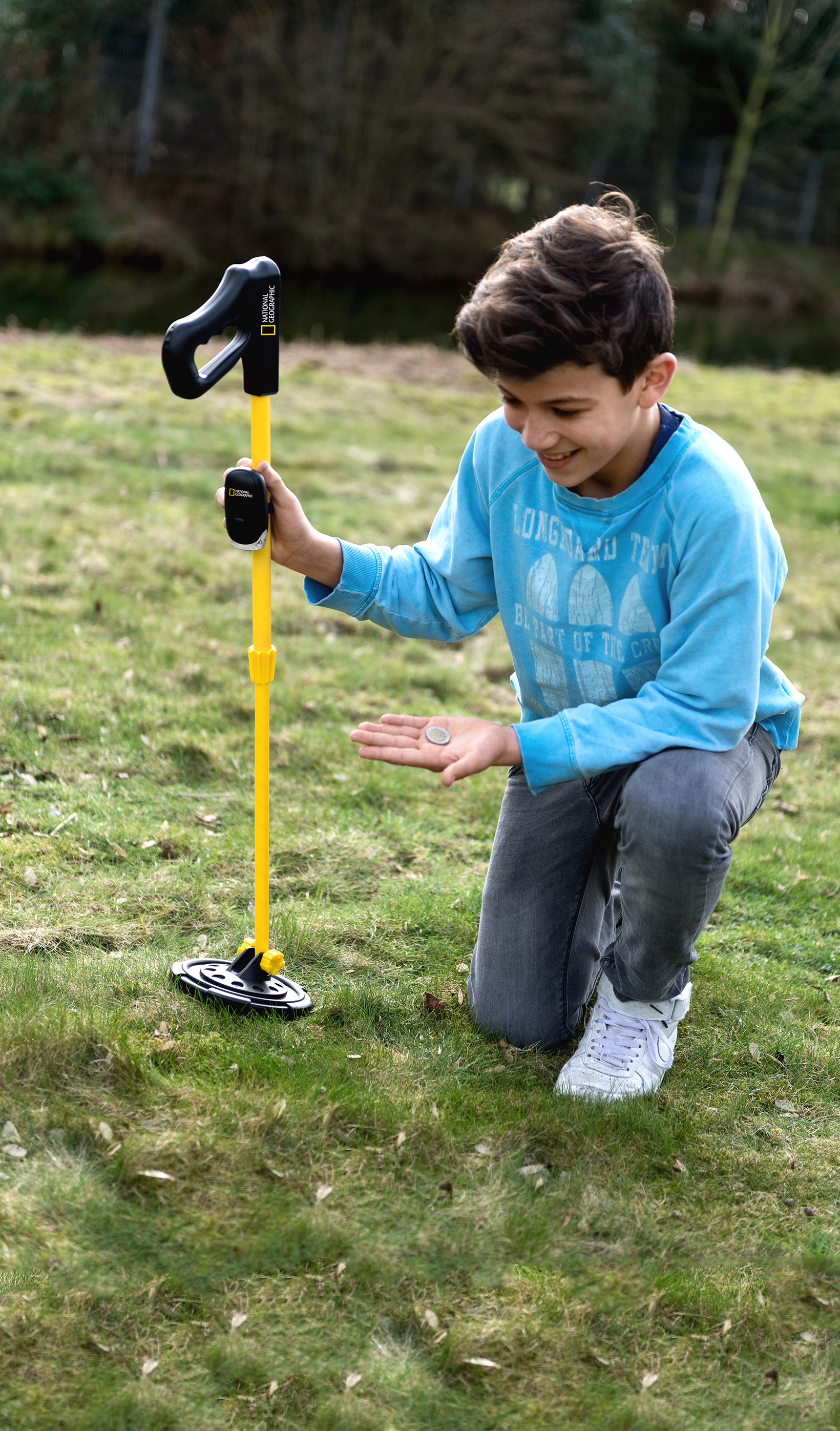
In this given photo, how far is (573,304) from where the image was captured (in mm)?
2211

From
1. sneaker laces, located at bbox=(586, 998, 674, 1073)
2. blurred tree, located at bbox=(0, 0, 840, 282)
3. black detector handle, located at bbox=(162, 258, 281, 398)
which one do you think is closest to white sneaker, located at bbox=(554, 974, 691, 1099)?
sneaker laces, located at bbox=(586, 998, 674, 1073)

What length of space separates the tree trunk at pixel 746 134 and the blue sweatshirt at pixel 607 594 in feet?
90.4

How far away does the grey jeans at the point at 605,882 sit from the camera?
8.01 feet

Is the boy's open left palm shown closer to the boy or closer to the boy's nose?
the boy

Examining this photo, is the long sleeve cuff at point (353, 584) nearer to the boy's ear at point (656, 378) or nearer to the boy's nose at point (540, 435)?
the boy's nose at point (540, 435)

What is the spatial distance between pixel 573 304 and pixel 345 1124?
5.23 feet

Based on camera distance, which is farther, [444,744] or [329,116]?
[329,116]

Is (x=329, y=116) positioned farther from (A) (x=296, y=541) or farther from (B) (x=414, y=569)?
(A) (x=296, y=541)

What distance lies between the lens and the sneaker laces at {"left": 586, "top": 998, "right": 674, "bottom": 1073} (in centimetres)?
271

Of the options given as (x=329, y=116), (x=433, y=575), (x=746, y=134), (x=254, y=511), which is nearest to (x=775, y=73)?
(x=746, y=134)

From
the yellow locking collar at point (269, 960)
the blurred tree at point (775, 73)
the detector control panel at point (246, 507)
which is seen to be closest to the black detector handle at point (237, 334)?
the detector control panel at point (246, 507)

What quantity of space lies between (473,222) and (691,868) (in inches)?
975

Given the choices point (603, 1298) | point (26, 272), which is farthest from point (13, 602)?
point (26, 272)

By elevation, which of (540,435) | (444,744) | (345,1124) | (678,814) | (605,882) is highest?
(540,435)
